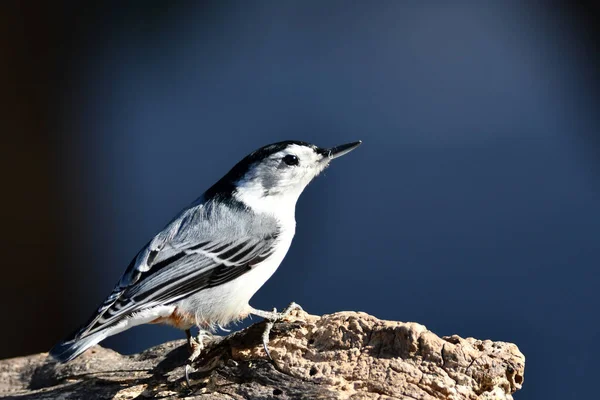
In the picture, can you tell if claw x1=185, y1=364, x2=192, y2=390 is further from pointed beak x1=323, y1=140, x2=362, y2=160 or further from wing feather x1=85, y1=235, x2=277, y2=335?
pointed beak x1=323, y1=140, x2=362, y2=160

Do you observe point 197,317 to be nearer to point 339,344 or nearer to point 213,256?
point 213,256

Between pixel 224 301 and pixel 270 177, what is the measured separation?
0.44 m

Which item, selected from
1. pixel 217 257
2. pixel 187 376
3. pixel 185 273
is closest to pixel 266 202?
pixel 217 257

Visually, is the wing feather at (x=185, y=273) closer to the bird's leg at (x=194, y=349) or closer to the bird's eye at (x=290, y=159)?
the bird's leg at (x=194, y=349)

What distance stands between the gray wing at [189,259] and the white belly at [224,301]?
2cm

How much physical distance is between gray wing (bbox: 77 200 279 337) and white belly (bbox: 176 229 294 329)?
17 mm

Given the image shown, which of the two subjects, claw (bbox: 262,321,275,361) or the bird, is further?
the bird

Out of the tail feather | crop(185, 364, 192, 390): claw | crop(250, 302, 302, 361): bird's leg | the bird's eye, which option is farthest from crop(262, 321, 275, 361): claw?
the bird's eye

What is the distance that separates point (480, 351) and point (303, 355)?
0.42 metres

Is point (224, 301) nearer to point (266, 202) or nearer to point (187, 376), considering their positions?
point (187, 376)

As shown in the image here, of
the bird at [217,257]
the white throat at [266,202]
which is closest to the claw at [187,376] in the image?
the bird at [217,257]

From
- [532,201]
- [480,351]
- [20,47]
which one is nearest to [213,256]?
[480,351]

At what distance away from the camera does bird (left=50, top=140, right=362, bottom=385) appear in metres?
2.08

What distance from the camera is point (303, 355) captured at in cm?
189
